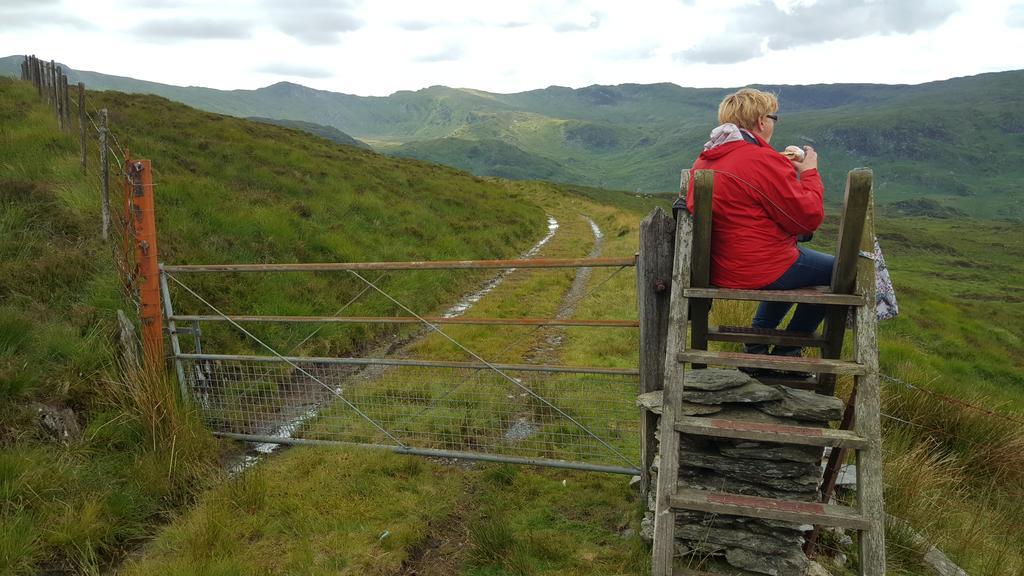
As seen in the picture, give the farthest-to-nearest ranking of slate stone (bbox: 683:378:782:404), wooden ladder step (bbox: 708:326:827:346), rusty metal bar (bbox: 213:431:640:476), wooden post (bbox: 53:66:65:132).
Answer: wooden post (bbox: 53:66:65:132)
rusty metal bar (bbox: 213:431:640:476)
wooden ladder step (bbox: 708:326:827:346)
slate stone (bbox: 683:378:782:404)

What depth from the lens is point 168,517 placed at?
15.5 feet

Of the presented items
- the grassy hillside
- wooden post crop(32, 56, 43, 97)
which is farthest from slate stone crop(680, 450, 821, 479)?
wooden post crop(32, 56, 43, 97)

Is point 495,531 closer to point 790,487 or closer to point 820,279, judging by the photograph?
point 790,487

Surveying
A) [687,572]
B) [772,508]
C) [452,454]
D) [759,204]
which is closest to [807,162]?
[759,204]

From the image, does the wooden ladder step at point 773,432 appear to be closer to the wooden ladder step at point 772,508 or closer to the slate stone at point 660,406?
the slate stone at point 660,406

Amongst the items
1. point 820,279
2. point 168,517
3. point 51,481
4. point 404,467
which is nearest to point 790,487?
point 820,279

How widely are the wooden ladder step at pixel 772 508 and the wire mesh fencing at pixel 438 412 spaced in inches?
57.6

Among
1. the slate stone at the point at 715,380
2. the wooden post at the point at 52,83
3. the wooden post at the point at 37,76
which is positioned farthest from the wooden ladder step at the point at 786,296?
the wooden post at the point at 37,76

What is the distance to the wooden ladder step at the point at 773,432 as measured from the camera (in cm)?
341

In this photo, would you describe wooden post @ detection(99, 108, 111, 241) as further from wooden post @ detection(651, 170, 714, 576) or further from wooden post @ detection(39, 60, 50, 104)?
wooden post @ detection(39, 60, 50, 104)

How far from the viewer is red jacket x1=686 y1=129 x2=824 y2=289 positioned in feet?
12.7

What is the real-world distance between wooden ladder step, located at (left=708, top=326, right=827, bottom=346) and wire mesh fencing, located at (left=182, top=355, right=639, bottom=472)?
4.30 ft

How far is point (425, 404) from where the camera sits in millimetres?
6785

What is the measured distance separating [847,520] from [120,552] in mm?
4898
